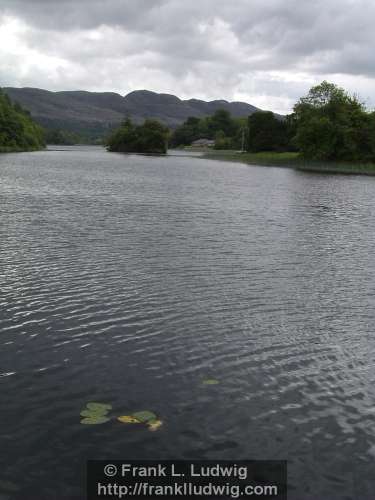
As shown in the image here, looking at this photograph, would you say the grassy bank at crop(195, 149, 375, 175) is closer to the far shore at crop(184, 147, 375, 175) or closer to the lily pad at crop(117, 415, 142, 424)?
the far shore at crop(184, 147, 375, 175)

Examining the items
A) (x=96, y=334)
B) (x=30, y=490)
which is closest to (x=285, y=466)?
(x=30, y=490)

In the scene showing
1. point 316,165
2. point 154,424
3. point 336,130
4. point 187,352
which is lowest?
point 154,424

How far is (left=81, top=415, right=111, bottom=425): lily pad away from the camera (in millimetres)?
11543

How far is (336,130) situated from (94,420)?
153 meters

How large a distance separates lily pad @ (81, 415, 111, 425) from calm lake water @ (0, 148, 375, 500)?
0.57 ft

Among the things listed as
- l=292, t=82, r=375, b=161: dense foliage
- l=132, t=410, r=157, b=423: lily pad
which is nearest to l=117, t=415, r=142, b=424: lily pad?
l=132, t=410, r=157, b=423: lily pad

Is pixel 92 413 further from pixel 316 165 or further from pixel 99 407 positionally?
pixel 316 165

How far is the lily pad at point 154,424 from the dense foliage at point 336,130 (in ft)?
495

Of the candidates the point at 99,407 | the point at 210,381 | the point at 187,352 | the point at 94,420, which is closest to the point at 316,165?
the point at 187,352

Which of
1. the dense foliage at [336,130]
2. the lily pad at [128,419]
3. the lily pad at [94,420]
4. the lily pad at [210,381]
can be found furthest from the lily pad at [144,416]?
the dense foliage at [336,130]

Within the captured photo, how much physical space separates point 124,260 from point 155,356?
475 inches

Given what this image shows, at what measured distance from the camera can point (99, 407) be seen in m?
12.2

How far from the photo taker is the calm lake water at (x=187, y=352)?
1066 cm

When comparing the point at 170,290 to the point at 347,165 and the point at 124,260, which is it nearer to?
the point at 124,260
